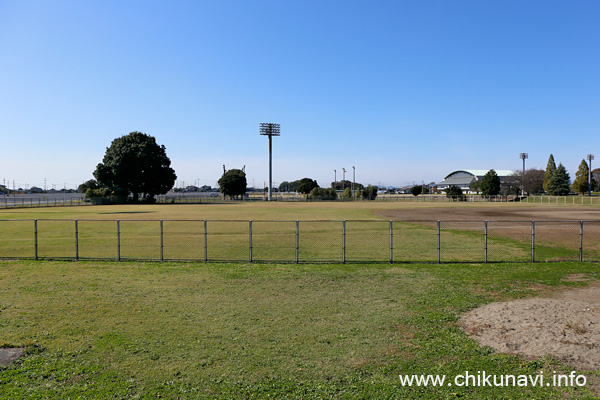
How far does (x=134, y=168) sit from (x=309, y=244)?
68037mm

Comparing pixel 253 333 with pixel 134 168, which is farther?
pixel 134 168

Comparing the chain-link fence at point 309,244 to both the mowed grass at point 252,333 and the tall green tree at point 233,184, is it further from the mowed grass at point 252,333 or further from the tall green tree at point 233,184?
the tall green tree at point 233,184

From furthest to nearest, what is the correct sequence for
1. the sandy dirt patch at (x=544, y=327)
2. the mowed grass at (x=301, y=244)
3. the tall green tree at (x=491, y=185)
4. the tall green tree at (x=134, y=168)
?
the tall green tree at (x=491, y=185) < the tall green tree at (x=134, y=168) < the mowed grass at (x=301, y=244) < the sandy dirt patch at (x=544, y=327)

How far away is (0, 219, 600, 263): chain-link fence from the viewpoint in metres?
16.5

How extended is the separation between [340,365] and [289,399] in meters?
1.28

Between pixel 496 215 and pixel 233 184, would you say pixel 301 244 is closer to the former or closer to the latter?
pixel 496 215

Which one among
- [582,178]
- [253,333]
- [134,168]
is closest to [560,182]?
[582,178]

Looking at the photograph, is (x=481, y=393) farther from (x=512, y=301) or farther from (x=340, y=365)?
(x=512, y=301)

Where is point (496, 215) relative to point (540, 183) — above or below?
below

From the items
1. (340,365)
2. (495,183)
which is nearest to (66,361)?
(340,365)

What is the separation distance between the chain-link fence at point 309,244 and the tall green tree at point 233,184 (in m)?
78.3

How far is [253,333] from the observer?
25.3 ft

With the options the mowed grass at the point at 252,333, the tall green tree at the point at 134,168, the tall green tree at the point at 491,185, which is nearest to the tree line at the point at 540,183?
the tall green tree at the point at 491,185

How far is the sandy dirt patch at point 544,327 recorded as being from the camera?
6591mm
